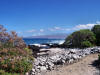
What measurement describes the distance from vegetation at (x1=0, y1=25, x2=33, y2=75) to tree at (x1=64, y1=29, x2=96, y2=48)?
962 centimetres

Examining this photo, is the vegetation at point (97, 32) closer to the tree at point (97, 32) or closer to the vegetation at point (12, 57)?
the tree at point (97, 32)

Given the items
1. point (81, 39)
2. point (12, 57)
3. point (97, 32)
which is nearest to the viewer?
point (12, 57)

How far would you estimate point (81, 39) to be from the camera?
Answer: 1514 cm

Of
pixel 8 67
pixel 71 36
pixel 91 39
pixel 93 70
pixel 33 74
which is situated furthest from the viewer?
pixel 71 36

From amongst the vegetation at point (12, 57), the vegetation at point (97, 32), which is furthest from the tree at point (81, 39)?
the vegetation at point (12, 57)

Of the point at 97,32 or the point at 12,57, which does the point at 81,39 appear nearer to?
the point at 97,32

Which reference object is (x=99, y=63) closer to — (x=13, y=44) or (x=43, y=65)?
(x=43, y=65)

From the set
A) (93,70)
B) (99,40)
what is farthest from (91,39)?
(93,70)

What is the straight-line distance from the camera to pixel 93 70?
239 inches

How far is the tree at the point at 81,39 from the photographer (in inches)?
574

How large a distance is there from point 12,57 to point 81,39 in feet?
36.7

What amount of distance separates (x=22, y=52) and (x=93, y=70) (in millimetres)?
3606

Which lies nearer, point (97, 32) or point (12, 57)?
point (12, 57)

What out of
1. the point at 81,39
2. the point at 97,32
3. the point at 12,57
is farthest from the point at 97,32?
the point at 12,57
